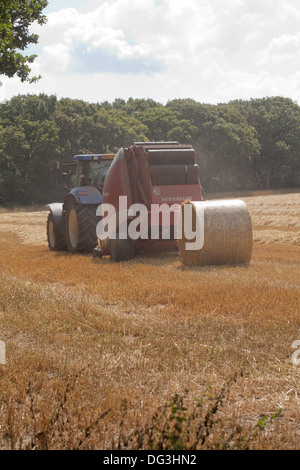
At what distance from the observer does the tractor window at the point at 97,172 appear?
14180 millimetres

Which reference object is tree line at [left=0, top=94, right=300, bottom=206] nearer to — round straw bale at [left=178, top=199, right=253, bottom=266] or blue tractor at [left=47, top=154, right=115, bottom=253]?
blue tractor at [left=47, top=154, right=115, bottom=253]

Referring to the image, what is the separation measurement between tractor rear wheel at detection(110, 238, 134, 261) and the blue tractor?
5.22 ft

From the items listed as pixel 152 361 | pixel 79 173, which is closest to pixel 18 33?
pixel 79 173

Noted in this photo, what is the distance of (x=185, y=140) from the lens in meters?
59.7

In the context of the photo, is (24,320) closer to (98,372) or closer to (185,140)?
(98,372)

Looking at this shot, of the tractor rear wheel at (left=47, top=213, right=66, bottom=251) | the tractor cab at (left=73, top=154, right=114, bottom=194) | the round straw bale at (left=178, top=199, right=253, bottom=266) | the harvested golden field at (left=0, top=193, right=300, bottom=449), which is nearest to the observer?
the harvested golden field at (left=0, top=193, right=300, bottom=449)

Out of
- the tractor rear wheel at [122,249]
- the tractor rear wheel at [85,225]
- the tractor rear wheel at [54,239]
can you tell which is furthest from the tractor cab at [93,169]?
the tractor rear wheel at [122,249]

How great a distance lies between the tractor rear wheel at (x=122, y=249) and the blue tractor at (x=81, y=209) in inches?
62.6

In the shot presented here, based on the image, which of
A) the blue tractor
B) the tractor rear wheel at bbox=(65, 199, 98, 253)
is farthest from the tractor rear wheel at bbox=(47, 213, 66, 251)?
the tractor rear wheel at bbox=(65, 199, 98, 253)

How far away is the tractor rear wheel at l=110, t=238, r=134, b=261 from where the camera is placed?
11930 mm

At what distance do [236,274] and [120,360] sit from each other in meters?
4.88
